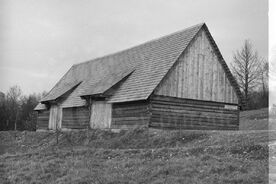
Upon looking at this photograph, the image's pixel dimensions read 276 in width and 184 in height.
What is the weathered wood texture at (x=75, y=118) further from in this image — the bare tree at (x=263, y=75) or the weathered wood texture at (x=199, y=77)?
the bare tree at (x=263, y=75)

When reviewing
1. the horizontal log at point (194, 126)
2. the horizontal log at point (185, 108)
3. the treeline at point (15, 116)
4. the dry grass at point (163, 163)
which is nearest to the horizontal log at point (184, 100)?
the horizontal log at point (185, 108)

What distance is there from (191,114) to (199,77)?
2.26 meters

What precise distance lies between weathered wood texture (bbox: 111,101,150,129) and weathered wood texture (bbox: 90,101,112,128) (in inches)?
22.6

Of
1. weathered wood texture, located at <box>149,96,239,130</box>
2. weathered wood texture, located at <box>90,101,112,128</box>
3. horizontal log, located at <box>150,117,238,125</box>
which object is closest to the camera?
weathered wood texture, located at <box>149,96,239,130</box>

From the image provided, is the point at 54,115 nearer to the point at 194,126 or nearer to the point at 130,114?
the point at 130,114

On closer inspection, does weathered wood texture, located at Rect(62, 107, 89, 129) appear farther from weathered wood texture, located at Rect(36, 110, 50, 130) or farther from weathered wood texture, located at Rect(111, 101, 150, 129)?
weathered wood texture, located at Rect(111, 101, 150, 129)

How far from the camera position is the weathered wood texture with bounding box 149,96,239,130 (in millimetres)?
20500

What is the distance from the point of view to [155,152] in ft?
40.8

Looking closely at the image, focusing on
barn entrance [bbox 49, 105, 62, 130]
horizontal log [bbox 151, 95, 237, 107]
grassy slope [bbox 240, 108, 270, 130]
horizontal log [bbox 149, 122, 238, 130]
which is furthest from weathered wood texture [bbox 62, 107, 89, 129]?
grassy slope [bbox 240, 108, 270, 130]

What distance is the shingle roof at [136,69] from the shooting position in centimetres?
2120

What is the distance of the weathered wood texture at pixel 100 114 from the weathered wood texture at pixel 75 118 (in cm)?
86

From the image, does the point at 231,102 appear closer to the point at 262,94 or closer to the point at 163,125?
the point at 163,125

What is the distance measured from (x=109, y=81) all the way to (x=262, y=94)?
36619mm

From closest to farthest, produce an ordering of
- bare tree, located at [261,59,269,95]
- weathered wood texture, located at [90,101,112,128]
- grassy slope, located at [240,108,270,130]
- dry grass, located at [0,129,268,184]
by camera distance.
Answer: dry grass, located at [0,129,268,184] → weathered wood texture, located at [90,101,112,128] → grassy slope, located at [240,108,270,130] → bare tree, located at [261,59,269,95]
